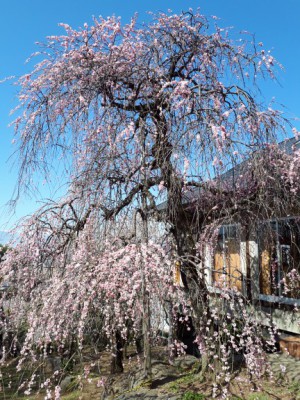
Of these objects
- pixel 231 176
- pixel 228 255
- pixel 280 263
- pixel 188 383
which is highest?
pixel 231 176

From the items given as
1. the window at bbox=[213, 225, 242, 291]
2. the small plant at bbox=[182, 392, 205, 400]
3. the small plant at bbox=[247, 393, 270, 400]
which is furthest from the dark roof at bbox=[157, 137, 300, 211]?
the small plant at bbox=[247, 393, 270, 400]

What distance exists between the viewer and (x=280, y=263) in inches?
262

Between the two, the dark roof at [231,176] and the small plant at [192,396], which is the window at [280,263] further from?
the small plant at [192,396]

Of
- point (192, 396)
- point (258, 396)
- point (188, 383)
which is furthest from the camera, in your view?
point (188, 383)

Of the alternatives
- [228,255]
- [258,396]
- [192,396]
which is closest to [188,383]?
[192,396]

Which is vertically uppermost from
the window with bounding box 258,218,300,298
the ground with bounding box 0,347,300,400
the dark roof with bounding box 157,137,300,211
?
the dark roof with bounding box 157,137,300,211

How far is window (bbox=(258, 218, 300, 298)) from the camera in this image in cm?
643

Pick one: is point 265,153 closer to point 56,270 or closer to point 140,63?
point 140,63

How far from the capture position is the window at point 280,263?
6.43 metres

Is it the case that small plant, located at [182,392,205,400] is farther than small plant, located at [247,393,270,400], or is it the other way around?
small plant, located at [182,392,205,400]

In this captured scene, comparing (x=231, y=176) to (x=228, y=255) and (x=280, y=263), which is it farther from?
(x=280, y=263)

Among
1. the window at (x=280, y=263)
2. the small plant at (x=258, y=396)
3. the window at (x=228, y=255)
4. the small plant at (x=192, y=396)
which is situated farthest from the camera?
the window at (x=280, y=263)

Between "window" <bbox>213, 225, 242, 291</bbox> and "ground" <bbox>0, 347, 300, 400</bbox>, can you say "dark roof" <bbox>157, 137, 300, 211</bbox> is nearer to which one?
"window" <bbox>213, 225, 242, 291</bbox>

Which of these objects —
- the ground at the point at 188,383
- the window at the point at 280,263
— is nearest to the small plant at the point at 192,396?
the ground at the point at 188,383
